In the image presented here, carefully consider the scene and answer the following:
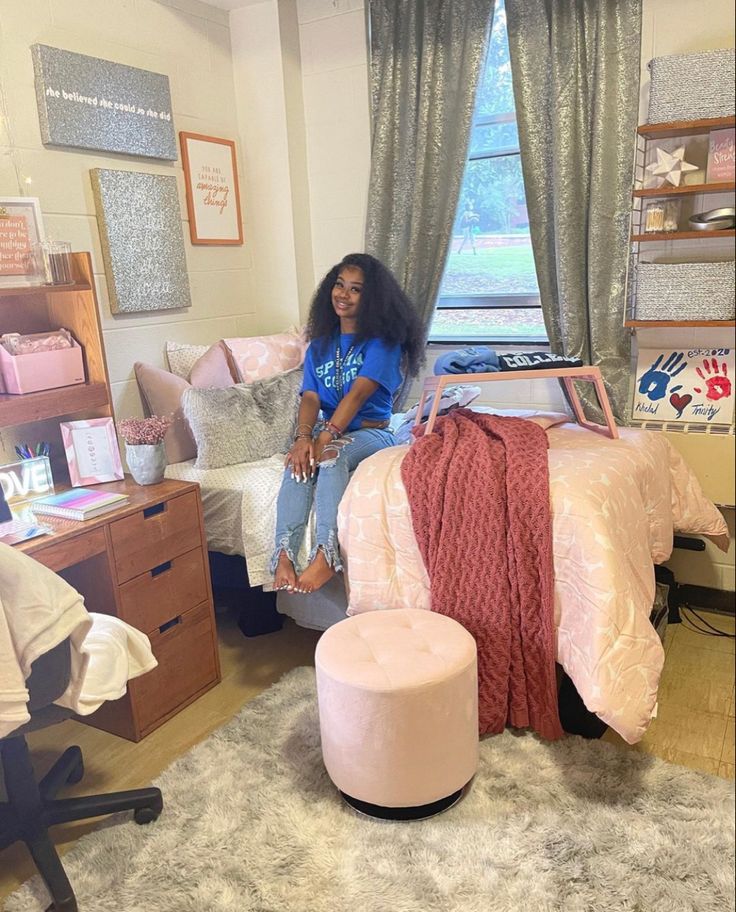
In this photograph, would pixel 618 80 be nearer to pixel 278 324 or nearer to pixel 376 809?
pixel 278 324

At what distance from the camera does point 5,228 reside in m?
2.11

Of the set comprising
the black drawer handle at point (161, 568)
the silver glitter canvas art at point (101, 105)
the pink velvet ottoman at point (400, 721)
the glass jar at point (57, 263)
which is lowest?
the pink velvet ottoman at point (400, 721)

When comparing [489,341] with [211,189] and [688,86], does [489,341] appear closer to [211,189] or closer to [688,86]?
[211,189]

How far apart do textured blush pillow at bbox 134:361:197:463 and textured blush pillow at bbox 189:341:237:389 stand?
0.06 meters

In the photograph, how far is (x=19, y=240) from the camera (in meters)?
2.15

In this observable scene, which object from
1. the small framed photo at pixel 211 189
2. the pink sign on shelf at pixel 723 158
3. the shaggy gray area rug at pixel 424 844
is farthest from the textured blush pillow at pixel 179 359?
the pink sign on shelf at pixel 723 158

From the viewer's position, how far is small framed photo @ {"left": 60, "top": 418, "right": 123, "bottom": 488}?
2193 millimetres

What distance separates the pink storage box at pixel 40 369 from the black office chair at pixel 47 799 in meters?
0.96

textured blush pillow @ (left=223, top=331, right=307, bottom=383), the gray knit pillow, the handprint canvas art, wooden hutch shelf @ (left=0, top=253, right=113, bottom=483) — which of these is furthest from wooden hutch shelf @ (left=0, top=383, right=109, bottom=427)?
the handprint canvas art

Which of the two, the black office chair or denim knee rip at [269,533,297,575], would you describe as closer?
the black office chair

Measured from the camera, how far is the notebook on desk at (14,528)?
176 cm

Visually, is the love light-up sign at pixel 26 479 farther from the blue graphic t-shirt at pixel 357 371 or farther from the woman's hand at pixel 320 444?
the blue graphic t-shirt at pixel 357 371

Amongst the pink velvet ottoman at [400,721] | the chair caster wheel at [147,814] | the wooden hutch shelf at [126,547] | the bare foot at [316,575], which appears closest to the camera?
the pink velvet ottoman at [400,721]

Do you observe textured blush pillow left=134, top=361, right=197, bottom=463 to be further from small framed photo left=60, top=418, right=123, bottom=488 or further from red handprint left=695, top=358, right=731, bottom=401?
red handprint left=695, top=358, right=731, bottom=401
